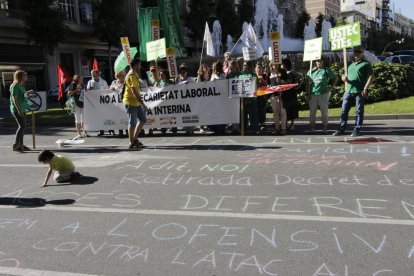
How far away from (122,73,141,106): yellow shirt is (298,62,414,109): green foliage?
25.9 feet

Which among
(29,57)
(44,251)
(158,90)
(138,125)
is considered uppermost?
(29,57)

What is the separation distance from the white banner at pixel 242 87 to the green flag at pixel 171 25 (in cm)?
768

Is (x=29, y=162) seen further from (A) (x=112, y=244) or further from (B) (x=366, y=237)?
(B) (x=366, y=237)

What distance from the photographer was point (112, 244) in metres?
4.28

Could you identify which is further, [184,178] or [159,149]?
[159,149]

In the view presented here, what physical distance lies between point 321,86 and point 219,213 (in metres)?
6.47

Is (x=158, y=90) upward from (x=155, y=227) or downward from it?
upward

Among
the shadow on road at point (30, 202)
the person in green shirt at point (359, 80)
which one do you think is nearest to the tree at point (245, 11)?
the person in green shirt at point (359, 80)

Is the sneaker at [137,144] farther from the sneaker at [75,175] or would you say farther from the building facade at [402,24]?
the building facade at [402,24]

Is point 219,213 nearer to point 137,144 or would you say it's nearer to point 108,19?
point 137,144

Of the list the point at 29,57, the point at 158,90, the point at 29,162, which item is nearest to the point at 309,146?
the point at 158,90

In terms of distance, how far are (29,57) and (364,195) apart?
33752 mm

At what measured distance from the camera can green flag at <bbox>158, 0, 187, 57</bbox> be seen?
1819 cm

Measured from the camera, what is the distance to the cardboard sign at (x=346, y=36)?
1037cm
